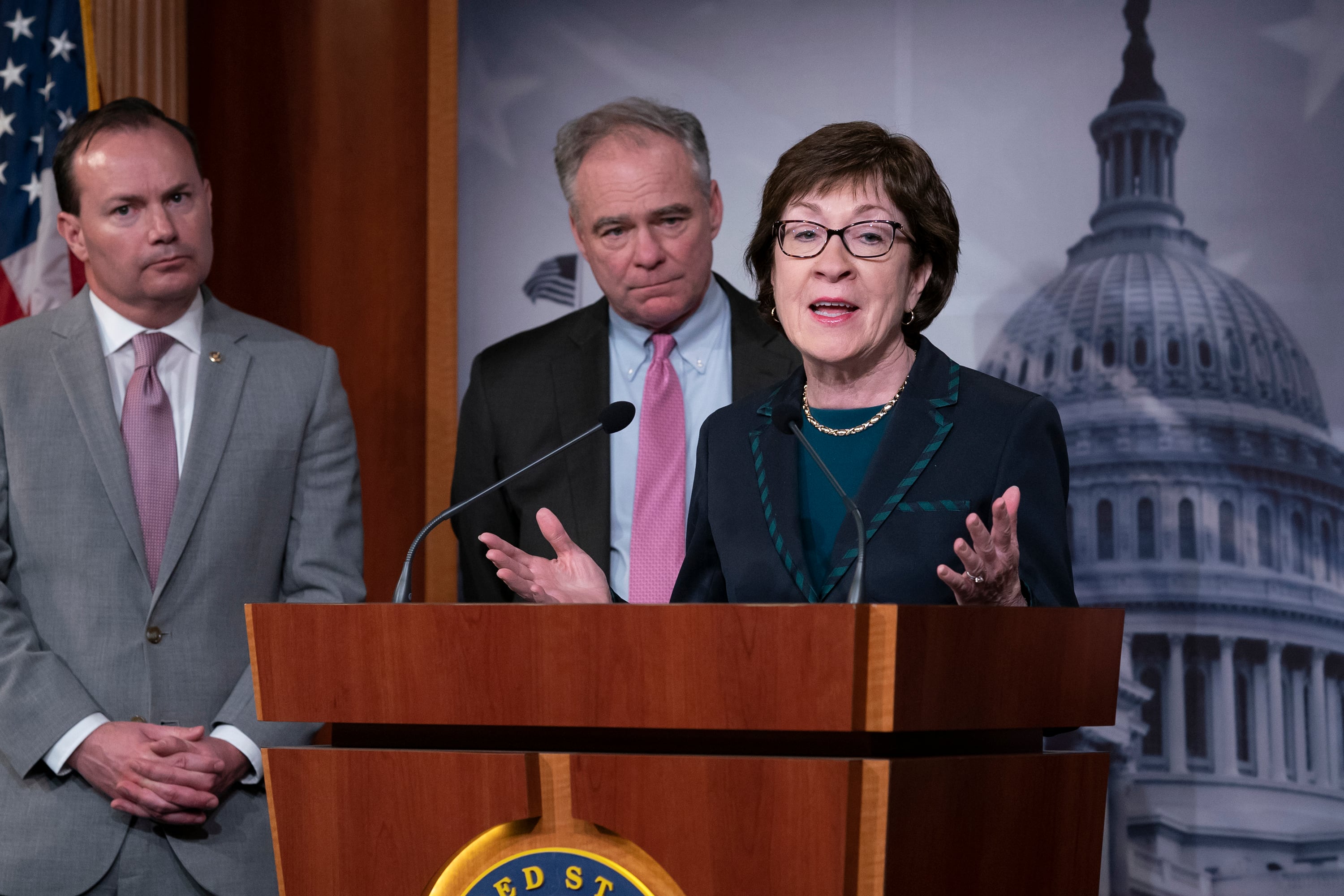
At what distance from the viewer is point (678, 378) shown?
2926 mm

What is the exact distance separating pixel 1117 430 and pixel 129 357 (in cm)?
224

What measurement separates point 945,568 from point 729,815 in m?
0.38

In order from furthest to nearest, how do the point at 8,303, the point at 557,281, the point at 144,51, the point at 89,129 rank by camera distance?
the point at 557,281, the point at 144,51, the point at 8,303, the point at 89,129

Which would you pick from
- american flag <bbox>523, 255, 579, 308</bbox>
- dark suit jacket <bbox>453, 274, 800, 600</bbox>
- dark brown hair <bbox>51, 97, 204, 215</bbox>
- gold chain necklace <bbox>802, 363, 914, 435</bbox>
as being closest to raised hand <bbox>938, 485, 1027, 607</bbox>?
gold chain necklace <bbox>802, 363, 914, 435</bbox>

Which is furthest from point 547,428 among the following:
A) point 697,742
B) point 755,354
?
point 697,742

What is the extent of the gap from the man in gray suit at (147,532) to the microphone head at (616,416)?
2.74 ft

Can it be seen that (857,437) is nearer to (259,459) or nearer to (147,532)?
(259,459)

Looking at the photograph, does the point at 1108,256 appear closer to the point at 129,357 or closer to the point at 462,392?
the point at 462,392

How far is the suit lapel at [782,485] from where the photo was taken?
195cm

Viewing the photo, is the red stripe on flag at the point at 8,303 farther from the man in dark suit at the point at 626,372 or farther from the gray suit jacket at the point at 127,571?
the man in dark suit at the point at 626,372

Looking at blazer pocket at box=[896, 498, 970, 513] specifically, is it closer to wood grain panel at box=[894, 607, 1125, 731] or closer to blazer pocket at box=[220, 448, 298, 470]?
wood grain panel at box=[894, 607, 1125, 731]

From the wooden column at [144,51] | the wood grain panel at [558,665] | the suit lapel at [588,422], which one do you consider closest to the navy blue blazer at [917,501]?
the wood grain panel at [558,665]

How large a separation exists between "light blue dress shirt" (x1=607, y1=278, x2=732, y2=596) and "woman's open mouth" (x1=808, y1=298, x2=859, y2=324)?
734 mm

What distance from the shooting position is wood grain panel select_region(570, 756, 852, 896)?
1.40m
